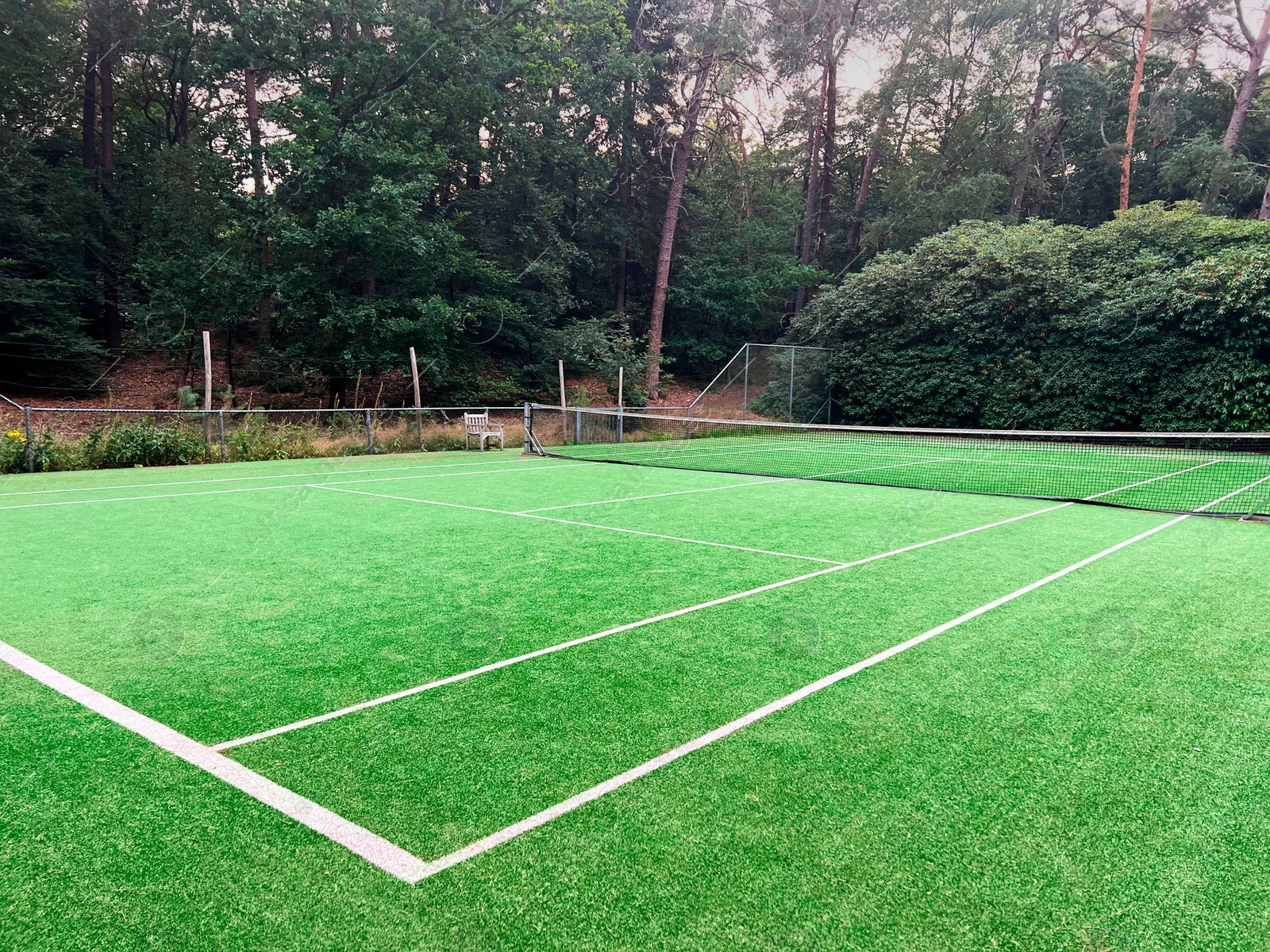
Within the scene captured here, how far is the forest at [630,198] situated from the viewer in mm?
22203

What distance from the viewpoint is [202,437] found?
15.5m

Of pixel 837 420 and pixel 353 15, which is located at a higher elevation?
pixel 353 15

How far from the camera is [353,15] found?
24.3 m

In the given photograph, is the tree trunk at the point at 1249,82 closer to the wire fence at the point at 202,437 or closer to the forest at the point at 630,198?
→ the forest at the point at 630,198

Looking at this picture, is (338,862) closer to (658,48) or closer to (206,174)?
(206,174)

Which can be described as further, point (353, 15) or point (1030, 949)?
point (353, 15)

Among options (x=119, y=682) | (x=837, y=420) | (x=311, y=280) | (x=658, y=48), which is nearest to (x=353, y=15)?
(x=311, y=280)

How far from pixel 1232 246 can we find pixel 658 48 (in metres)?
24.4

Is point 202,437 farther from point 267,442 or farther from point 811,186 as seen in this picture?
point 811,186

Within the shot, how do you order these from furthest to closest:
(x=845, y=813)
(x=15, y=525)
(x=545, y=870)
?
(x=15, y=525)
(x=845, y=813)
(x=545, y=870)

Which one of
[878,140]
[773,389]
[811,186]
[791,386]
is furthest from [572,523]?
[878,140]

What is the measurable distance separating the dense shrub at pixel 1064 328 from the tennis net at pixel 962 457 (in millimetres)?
1270

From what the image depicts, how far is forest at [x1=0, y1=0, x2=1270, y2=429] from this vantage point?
22.2 m

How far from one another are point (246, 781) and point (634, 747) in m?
1.53
